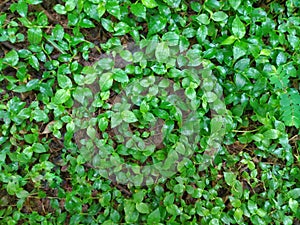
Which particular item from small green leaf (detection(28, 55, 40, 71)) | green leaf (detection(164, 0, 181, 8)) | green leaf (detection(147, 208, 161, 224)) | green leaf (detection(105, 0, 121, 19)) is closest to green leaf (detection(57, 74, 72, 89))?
small green leaf (detection(28, 55, 40, 71))

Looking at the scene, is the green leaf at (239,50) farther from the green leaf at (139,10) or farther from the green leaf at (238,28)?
the green leaf at (139,10)

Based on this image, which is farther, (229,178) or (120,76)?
(229,178)

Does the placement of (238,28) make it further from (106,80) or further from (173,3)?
(106,80)

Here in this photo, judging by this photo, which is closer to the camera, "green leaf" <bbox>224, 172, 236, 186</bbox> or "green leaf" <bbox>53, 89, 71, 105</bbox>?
"green leaf" <bbox>53, 89, 71, 105</bbox>

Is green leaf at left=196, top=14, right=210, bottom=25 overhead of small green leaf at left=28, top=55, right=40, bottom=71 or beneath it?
overhead

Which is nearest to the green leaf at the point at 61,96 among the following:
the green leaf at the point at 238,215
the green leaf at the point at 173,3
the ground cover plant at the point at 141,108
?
the ground cover plant at the point at 141,108

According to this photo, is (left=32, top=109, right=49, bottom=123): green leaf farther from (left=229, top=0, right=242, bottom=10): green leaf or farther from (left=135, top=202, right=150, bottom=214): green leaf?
(left=229, top=0, right=242, bottom=10): green leaf

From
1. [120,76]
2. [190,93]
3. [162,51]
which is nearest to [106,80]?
[120,76]
